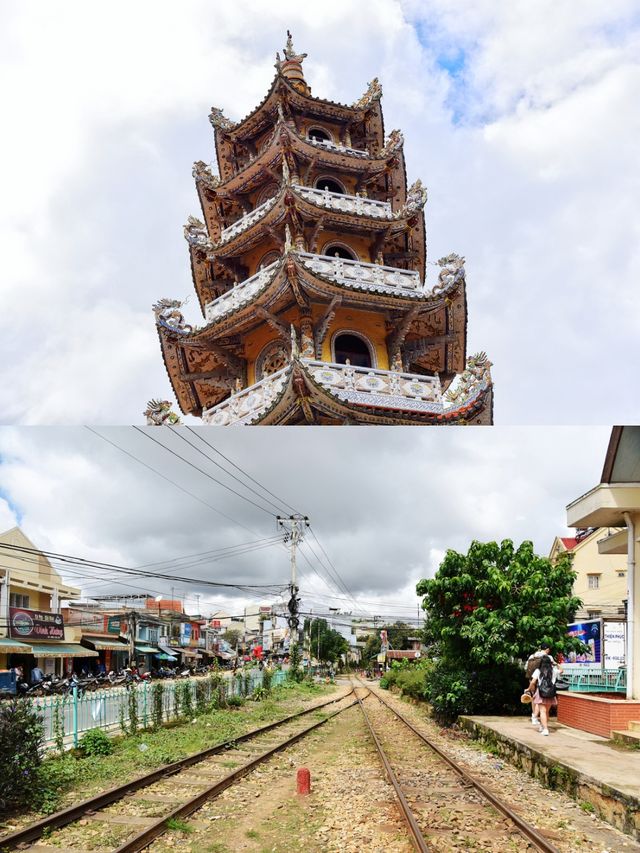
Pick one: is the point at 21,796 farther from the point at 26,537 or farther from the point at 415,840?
the point at 415,840

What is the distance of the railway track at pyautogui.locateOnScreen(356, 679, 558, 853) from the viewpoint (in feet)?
17.7

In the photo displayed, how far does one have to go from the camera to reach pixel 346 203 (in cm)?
1531

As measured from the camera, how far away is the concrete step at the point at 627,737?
797cm

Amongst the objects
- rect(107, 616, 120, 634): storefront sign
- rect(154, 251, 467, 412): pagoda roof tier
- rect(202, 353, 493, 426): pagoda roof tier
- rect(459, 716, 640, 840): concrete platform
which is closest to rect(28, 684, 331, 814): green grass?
rect(459, 716, 640, 840): concrete platform

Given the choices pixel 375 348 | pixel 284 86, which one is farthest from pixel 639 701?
pixel 284 86

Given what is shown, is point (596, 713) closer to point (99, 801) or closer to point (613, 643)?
point (99, 801)

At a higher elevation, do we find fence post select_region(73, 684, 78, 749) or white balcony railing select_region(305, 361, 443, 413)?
white balcony railing select_region(305, 361, 443, 413)

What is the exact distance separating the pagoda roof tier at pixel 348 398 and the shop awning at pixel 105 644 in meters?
18.0

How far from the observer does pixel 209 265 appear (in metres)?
16.8

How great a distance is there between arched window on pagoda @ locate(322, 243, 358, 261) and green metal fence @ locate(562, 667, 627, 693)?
1013 centimetres

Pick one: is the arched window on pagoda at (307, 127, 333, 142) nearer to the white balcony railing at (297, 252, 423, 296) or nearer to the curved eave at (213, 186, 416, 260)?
the curved eave at (213, 186, 416, 260)

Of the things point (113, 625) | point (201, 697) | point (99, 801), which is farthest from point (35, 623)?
point (113, 625)

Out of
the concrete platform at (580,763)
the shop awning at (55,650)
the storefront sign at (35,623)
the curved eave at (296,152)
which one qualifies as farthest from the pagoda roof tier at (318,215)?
the shop awning at (55,650)

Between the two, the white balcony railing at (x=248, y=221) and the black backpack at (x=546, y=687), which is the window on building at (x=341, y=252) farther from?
the black backpack at (x=546, y=687)
